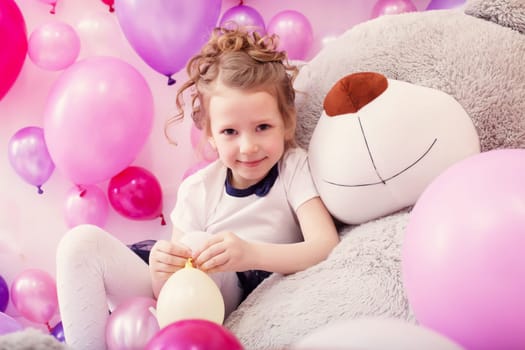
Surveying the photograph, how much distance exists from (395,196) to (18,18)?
112cm

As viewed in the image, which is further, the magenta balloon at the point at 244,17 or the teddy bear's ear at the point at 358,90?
the magenta balloon at the point at 244,17

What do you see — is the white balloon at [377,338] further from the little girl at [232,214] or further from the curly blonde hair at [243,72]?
the curly blonde hair at [243,72]

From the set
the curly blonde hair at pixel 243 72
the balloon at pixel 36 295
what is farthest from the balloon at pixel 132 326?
the balloon at pixel 36 295

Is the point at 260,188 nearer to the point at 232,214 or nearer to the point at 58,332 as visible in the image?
the point at 232,214

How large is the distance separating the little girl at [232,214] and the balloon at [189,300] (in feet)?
0.24

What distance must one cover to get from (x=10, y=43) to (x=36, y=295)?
0.66 meters

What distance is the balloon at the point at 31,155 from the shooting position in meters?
1.55

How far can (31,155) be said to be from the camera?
1.55m

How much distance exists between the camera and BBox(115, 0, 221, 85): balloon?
54.9 inches

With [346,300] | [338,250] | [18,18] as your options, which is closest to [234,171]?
[338,250]

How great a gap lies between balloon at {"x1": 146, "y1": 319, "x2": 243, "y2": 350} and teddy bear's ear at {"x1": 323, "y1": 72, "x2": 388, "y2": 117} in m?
0.49

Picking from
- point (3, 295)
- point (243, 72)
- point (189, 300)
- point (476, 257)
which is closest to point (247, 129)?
point (243, 72)

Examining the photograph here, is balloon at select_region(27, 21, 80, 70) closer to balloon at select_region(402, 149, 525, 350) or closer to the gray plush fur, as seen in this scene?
the gray plush fur

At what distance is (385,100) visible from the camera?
36.2 inches
